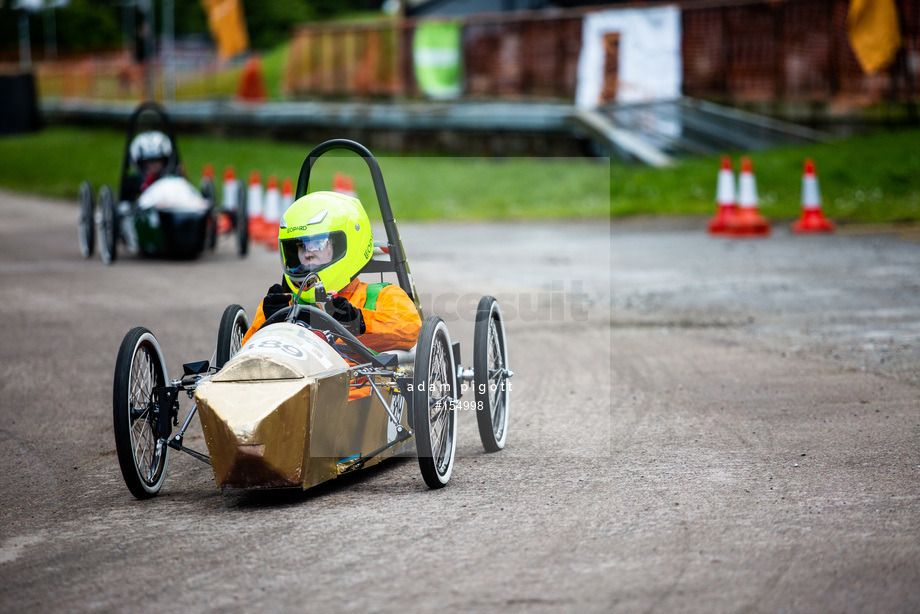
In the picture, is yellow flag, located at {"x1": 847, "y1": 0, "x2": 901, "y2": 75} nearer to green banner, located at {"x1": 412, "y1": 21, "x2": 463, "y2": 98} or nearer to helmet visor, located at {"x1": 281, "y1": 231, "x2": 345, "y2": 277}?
green banner, located at {"x1": 412, "y1": 21, "x2": 463, "y2": 98}

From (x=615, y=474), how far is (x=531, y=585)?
5.05 feet

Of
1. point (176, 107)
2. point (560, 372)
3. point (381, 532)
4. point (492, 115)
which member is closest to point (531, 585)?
A: point (381, 532)

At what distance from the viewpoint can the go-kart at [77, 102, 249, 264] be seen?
1328cm

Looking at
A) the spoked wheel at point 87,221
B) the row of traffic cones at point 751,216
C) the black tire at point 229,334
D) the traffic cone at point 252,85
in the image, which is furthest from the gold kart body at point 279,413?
the traffic cone at point 252,85

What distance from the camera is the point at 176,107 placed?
116ft

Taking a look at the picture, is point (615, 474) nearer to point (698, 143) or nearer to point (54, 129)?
point (698, 143)

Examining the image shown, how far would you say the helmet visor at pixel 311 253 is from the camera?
5.23 m

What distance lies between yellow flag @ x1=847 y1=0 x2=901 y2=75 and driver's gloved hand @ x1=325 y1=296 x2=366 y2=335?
1676 cm

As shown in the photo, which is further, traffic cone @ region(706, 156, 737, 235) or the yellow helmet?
traffic cone @ region(706, 156, 737, 235)

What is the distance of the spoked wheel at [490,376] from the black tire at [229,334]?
124 centimetres

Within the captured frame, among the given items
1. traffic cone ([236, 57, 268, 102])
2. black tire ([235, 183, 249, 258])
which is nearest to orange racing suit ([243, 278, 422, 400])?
black tire ([235, 183, 249, 258])

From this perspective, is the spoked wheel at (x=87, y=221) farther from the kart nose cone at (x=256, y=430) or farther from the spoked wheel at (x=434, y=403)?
the kart nose cone at (x=256, y=430)

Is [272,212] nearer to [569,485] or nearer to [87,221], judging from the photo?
[87,221]

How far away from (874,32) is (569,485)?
56.0ft
